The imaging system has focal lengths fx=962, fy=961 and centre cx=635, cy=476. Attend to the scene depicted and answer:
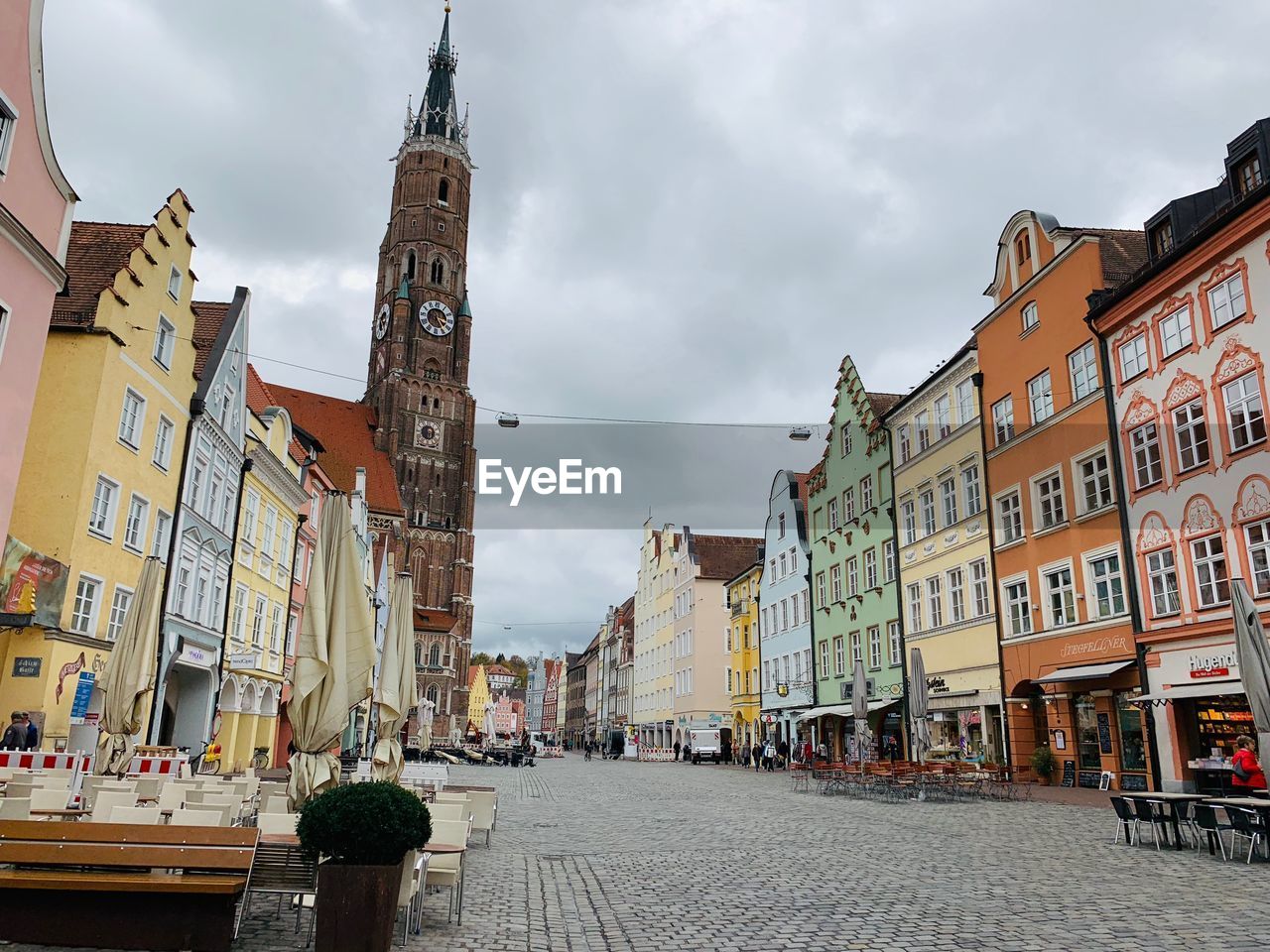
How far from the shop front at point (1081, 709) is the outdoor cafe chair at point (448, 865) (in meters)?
18.4

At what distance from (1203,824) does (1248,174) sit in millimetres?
15614

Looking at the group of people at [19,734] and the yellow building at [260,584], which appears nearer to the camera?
the group of people at [19,734]

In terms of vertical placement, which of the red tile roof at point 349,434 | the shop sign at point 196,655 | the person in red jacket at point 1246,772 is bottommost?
the person in red jacket at point 1246,772

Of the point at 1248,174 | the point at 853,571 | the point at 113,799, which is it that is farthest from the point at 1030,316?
the point at 113,799

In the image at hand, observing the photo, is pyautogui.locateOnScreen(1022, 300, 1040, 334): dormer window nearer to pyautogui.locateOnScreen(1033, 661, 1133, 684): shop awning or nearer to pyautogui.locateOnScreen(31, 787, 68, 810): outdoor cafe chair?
pyautogui.locateOnScreen(1033, 661, 1133, 684): shop awning

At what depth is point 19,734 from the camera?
16.6 meters

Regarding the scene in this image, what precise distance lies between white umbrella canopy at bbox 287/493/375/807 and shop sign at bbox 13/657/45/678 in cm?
1233

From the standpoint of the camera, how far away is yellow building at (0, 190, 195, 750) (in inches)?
727

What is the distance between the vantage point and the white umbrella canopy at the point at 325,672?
28.5 feet

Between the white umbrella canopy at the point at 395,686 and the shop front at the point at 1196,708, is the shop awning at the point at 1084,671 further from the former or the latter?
the white umbrella canopy at the point at 395,686

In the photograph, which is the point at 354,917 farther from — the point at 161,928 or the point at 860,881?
the point at 860,881

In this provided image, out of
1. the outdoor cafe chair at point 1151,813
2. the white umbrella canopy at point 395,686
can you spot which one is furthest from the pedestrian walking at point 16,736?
the outdoor cafe chair at point 1151,813

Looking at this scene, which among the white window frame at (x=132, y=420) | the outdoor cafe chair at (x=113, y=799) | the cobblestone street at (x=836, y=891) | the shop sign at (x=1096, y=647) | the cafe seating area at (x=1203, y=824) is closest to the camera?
the cobblestone street at (x=836, y=891)

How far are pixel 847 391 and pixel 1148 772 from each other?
21344 mm
